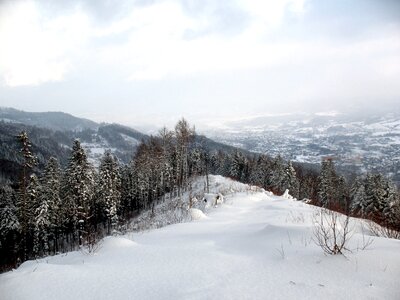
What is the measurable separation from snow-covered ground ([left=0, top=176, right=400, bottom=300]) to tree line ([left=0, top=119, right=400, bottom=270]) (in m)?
6.61

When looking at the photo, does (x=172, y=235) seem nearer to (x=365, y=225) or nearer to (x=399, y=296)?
(x=399, y=296)

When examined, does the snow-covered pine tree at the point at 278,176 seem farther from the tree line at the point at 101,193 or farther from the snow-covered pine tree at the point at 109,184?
the snow-covered pine tree at the point at 109,184

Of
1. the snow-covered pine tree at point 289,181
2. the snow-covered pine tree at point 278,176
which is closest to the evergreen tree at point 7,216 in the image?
the snow-covered pine tree at point 278,176

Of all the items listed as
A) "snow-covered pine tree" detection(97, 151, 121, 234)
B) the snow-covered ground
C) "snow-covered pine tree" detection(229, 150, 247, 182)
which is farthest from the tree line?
the snow-covered ground

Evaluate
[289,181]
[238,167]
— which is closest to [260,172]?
[238,167]

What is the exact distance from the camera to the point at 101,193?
1743 inches

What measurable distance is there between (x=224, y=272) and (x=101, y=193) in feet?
137

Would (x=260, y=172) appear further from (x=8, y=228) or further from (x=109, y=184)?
(x=8, y=228)

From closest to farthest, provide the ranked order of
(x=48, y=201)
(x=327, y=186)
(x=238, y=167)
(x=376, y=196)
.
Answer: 1. (x=48, y=201)
2. (x=376, y=196)
3. (x=327, y=186)
4. (x=238, y=167)

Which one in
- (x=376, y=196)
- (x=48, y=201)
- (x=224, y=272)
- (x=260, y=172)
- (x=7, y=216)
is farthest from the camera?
(x=260, y=172)

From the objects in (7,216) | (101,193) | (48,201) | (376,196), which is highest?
(48,201)

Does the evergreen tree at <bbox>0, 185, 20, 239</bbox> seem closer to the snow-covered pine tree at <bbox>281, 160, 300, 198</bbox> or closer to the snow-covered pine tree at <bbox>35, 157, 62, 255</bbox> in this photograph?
the snow-covered pine tree at <bbox>35, 157, 62, 255</bbox>

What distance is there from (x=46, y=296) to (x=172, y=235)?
421 cm

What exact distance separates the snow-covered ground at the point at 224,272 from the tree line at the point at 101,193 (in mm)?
6608
